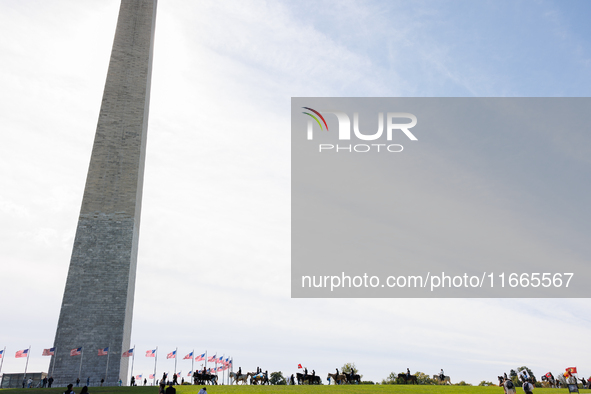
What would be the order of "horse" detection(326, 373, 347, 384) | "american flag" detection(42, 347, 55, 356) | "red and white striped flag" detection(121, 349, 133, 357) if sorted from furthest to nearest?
"red and white striped flag" detection(121, 349, 133, 357), "american flag" detection(42, 347, 55, 356), "horse" detection(326, 373, 347, 384)

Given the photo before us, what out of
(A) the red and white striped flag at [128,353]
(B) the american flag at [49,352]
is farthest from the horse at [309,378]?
(B) the american flag at [49,352]

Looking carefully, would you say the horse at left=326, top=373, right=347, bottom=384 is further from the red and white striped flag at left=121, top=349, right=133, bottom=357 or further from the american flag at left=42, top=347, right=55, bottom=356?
the american flag at left=42, top=347, right=55, bottom=356

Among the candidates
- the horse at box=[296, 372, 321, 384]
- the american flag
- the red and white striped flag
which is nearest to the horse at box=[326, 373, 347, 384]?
the horse at box=[296, 372, 321, 384]

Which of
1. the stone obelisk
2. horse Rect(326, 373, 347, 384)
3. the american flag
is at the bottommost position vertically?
horse Rect(326, 373, 347, 384)

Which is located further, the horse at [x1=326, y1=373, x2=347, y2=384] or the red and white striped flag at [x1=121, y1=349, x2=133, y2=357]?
the red and white striped flag at [x1=121, y1=349, x2=133, y2=357]

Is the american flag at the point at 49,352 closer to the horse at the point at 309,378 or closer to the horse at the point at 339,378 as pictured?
the horse at the point at 309,378

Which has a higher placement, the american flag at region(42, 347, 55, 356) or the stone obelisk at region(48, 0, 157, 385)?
the stone obelisk at region(48, 0, 157, 385)

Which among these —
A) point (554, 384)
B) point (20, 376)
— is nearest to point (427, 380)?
point (554, 384)

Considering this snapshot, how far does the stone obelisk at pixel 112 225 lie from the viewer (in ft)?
118

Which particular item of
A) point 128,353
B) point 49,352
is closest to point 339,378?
point 128,353

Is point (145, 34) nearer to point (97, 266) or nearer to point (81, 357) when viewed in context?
point (97, 266)

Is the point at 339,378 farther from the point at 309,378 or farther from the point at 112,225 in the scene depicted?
the point at 112,225

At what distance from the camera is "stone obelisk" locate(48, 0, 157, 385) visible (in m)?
35.9

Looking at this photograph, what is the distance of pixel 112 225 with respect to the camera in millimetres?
39062
